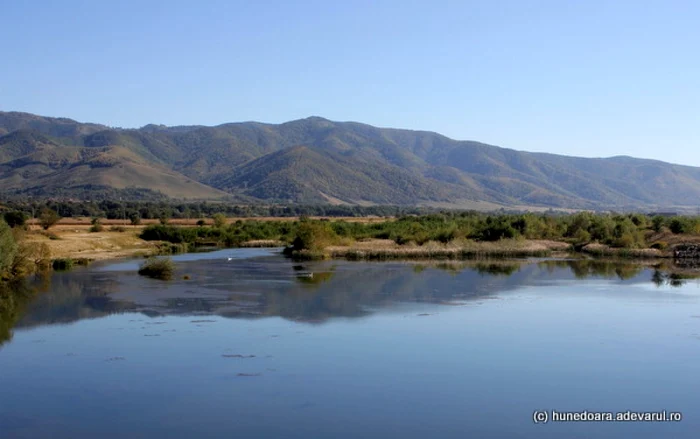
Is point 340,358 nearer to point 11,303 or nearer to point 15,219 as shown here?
point 11,303

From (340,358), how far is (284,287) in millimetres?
13498

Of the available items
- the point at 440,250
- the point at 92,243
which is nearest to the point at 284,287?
the point at 440,250

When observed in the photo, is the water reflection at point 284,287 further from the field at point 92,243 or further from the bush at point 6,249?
the field at point 92,243

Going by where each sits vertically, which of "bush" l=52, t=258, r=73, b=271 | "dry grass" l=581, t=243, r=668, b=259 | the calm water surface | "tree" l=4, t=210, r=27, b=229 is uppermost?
"tree" l=4, t=210, r=27, b=229

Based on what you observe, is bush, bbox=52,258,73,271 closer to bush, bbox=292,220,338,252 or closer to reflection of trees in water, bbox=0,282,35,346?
reflection of trees in water, bbox=0,282,35,346

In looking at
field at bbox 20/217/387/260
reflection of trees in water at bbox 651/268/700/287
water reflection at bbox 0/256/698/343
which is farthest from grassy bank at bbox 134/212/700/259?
reflection of trees in water at bbox 651/268/700/287

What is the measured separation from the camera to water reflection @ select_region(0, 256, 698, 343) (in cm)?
2815

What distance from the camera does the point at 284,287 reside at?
3412 centimetres

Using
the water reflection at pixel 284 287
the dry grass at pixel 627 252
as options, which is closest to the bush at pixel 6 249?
the water reflection at pixel 284 287

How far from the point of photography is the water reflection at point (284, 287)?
28.1 m

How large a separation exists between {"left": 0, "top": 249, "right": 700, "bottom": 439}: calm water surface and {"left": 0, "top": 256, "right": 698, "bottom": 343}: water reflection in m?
0.19

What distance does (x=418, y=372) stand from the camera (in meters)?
19.5

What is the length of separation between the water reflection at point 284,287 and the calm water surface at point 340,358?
0.19 m

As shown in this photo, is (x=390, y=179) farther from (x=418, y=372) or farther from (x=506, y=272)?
(x=418, y=372)
